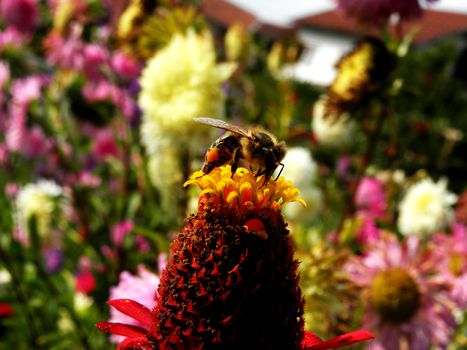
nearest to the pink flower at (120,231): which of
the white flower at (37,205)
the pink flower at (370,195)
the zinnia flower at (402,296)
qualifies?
the white flower at (37,205)

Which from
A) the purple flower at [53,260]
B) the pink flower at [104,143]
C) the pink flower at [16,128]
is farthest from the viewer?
the pink flower at [104,143]

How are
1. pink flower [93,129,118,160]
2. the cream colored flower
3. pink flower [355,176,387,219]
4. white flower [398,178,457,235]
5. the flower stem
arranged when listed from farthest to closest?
pink flower [93,129,118,160] < pink flower [355,176,387,219] < white flower [398,178,457,235] < the flower stem < the cream colored flower

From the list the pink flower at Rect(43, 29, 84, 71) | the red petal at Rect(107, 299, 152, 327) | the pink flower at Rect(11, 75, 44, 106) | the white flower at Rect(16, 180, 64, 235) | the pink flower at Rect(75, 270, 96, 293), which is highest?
the pink flower at Rect(43, 29, 84, 71)

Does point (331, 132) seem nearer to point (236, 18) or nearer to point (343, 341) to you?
point (343, 341)

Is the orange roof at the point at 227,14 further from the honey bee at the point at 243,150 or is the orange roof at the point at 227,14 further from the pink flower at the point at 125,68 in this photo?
the honey bee at the point at 243,150

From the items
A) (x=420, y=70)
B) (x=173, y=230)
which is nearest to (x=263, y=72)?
(x=420, y=70)

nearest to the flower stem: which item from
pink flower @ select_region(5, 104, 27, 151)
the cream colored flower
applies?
the cream colored flower

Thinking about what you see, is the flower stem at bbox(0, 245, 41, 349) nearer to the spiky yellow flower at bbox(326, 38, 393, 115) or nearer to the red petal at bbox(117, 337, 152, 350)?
the spiky yellow flower at bbox(326, 38, 393, 115)
